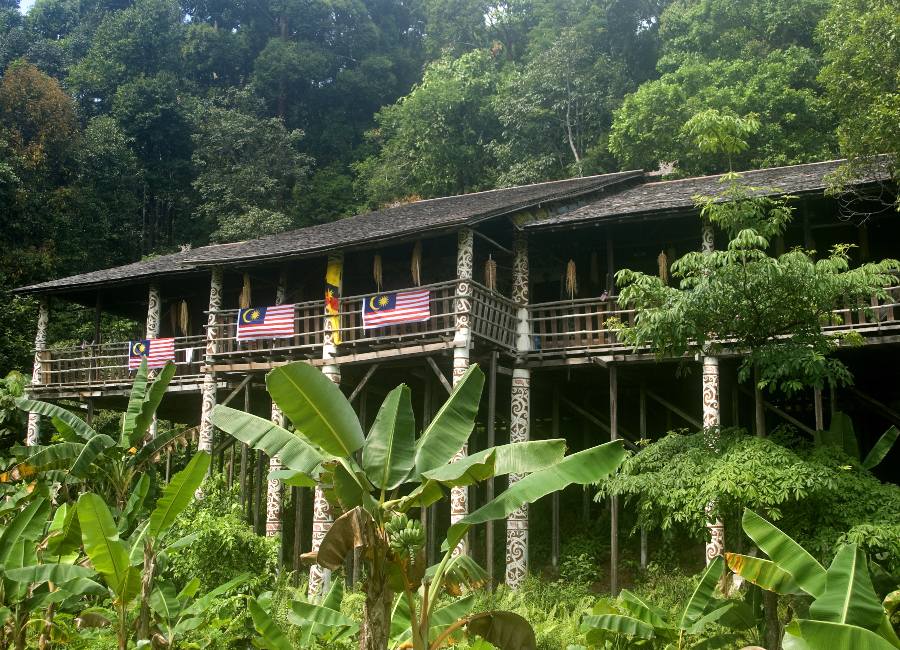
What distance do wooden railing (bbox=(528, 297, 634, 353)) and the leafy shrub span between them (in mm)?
5727

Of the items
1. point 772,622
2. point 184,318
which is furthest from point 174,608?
point 184,318

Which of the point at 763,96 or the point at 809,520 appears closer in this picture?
the point at 809,520

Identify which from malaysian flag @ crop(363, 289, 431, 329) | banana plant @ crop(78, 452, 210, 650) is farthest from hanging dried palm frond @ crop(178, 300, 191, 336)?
banana plant @ crop(78, 452, 210, 650)

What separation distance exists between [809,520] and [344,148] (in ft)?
113

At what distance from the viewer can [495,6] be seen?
42656mm

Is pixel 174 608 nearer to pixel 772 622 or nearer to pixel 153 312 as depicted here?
pixel 772 622

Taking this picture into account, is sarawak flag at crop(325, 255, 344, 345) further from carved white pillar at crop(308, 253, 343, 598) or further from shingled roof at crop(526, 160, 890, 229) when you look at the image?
shingled roof at crop(526, 160, 890, 229)

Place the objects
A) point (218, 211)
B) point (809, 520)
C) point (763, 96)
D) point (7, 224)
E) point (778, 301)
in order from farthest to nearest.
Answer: point (218, 211), point (7, 224), point (763, 96), point (778, 301), point (809, 520)

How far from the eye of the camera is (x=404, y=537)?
24.8 feet

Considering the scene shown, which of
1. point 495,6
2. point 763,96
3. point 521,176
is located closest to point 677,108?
point 763,96

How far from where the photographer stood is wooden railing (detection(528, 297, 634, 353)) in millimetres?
16469

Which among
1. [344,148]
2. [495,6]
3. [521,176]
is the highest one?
[495,6]

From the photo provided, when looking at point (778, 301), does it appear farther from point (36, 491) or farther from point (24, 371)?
point (24, 371)

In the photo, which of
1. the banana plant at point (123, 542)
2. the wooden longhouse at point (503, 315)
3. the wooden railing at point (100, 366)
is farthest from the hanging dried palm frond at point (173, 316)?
the banana plant at point (123, 542)
